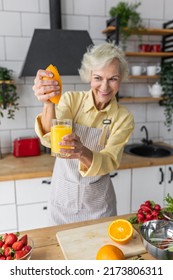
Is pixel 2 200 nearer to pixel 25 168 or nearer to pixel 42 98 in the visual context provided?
pixel 25 168

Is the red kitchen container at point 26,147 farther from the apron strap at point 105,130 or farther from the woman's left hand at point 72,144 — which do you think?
the woman's left hand at point 72,144

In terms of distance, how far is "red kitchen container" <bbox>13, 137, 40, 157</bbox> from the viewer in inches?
77.9

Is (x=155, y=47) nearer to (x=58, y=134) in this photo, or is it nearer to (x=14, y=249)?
Answer: (x=58, y=134)

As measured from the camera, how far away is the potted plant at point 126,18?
2.02 meters

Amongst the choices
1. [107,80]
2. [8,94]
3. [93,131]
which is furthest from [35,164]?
[107,80]

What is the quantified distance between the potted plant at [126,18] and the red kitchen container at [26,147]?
1.05 meters

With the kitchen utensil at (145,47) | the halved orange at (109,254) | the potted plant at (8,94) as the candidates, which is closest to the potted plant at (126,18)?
the kitchen utensil at (145,47)

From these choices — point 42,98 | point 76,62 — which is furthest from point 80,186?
point 76,62

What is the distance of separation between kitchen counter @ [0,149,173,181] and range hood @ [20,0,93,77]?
1.94ft

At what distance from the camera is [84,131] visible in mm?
1261

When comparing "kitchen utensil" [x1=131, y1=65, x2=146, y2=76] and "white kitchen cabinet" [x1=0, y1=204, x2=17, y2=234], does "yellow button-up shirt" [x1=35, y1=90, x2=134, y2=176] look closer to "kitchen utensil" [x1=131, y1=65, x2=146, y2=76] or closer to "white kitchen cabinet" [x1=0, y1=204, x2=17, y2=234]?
"white kitchen cabinet" [x1=0, y1=204, x2=17, y2=234]

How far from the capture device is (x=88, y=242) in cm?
87

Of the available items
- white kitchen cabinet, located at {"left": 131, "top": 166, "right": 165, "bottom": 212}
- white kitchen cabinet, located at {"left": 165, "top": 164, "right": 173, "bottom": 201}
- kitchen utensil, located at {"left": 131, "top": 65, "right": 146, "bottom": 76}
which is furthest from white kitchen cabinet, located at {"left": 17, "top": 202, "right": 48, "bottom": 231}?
kitchen utensil, located at {"left": 131, "top": 65, "right": 146, "bottom": 76}
